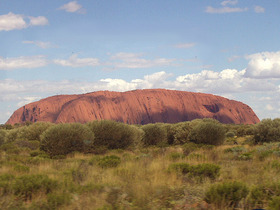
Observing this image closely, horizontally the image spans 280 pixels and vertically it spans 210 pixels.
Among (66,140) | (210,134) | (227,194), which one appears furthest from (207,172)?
(210,134)

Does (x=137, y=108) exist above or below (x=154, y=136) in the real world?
above

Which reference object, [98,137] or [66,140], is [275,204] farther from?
[98,137]

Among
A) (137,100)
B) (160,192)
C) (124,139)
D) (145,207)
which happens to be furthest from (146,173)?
(137,100)

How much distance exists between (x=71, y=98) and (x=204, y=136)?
315 ft

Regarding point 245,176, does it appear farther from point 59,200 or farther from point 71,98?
point 71,98

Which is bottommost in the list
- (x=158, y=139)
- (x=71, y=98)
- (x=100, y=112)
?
(x=158, y=139)

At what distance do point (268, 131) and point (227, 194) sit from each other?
20.1 m

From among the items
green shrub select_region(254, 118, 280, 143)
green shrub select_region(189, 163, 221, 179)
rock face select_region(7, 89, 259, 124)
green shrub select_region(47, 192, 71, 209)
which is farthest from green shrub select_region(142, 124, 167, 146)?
rock face select_region(7, 89, 259, 124)

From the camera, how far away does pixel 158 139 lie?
2847 centimetres

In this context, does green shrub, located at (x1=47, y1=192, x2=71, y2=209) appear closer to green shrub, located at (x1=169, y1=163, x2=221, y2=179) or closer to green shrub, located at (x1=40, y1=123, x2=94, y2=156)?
green shrub, located at (x1=169, y1=163, x2=221, y2=179)

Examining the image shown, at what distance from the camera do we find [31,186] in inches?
256

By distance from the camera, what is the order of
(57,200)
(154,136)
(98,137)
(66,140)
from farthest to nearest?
(154,136) → (98,137) → (66,140) → (57,200)

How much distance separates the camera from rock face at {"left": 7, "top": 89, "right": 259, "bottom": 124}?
104562 mm

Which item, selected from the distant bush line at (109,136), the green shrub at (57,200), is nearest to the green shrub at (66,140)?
the distant bush line at (109,136)
